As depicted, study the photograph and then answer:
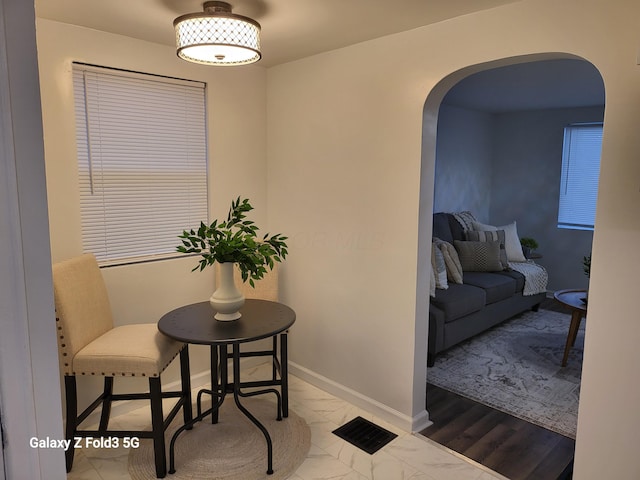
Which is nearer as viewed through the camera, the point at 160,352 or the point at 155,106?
the point at 160,352

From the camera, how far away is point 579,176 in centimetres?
550

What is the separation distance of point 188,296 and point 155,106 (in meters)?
1.25

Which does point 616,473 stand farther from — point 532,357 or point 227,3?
point 227,3

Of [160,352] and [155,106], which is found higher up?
[155,106]

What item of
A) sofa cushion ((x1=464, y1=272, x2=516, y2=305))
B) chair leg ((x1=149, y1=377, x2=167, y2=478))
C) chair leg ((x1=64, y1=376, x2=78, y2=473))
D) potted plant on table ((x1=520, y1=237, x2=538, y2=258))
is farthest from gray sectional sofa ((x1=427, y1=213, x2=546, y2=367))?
chair leg ((x1=64, y1=376, x2=78, y2=473))

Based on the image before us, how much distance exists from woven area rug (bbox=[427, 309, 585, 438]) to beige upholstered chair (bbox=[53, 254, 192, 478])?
1976mm

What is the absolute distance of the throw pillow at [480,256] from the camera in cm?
468

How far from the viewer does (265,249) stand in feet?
8.01

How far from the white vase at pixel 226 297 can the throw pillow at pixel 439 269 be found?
2.02 meters

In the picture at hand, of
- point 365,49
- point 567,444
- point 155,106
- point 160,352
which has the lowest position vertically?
point 567,444

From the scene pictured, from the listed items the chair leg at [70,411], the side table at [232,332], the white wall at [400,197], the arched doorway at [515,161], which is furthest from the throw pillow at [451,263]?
the chair leg at [70,411]

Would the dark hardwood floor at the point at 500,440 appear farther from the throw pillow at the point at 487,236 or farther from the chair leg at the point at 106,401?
the throw pillow at the point at 487,236

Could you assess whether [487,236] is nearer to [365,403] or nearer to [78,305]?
[365,403]

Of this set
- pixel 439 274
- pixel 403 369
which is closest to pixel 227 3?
pixel 403 369
